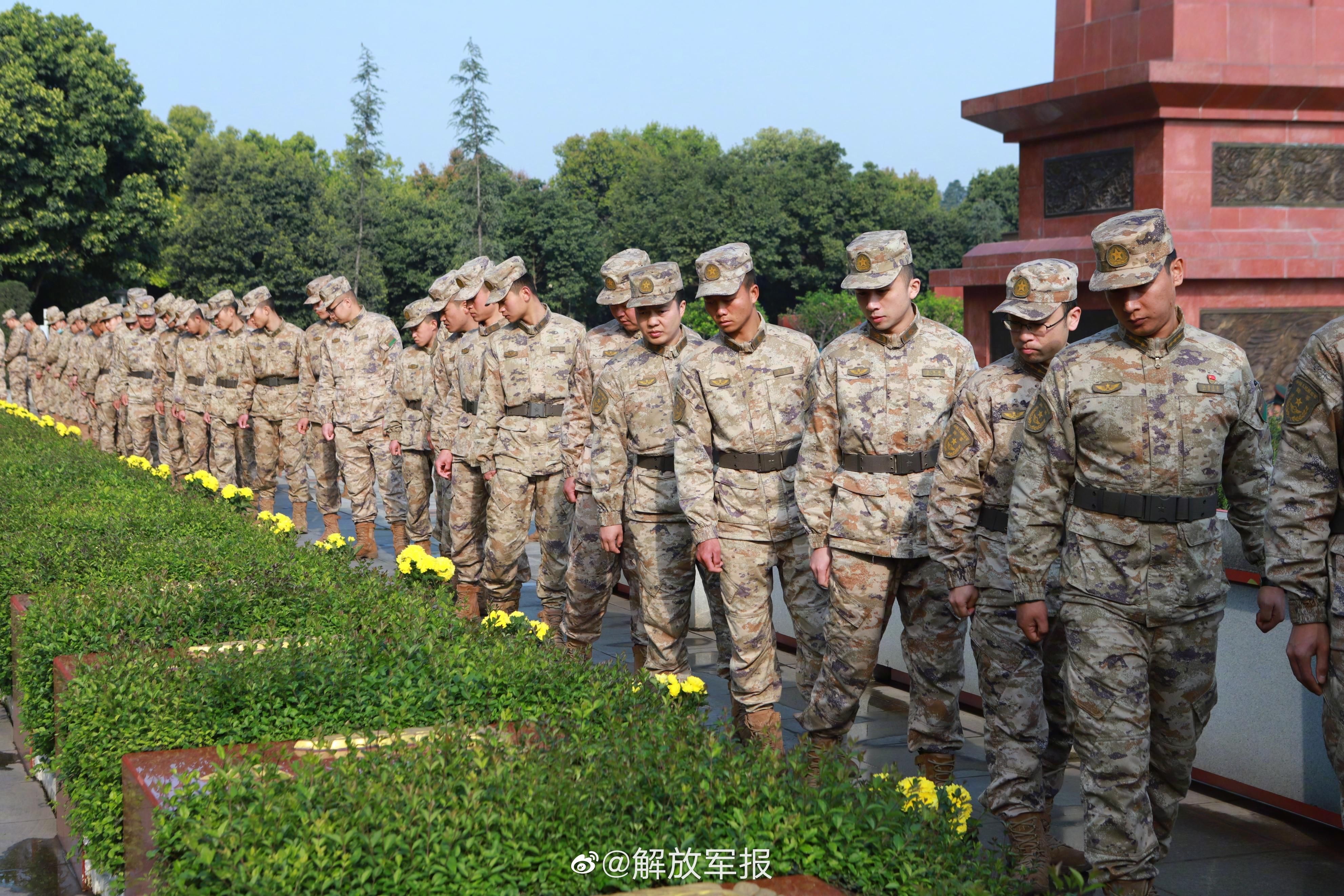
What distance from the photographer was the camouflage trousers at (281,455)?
14133 millimetres

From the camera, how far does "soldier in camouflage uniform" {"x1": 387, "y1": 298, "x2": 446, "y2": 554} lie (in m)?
11.9

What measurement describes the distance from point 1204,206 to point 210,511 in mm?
7632

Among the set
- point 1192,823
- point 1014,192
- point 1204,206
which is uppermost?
point 1014,192

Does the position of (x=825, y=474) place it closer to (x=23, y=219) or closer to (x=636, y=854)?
(x=636, y=854)

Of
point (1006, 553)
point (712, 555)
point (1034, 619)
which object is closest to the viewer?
point (1034, 619)

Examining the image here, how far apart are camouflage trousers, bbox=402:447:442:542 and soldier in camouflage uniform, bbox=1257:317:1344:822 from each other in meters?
8.80

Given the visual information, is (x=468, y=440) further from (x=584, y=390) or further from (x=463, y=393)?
(x=584, y=390)

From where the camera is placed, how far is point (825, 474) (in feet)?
18.3

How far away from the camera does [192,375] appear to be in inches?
623

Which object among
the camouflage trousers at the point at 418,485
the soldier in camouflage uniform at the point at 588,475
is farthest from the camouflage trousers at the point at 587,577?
the camouflage trousers at the point at 418,485

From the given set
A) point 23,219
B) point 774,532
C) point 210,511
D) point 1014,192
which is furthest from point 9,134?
point 1014,192

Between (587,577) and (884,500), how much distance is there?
2576 mm

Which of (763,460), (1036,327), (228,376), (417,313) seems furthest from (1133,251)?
(228,376)

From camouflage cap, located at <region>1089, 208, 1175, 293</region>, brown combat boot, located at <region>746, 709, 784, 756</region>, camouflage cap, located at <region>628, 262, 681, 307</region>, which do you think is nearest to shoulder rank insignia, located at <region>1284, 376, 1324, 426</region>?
camouflage cap, located at <region>1089, 208, 1175, 293</region>
